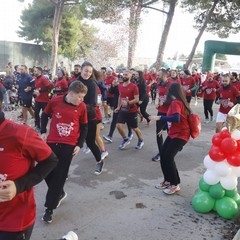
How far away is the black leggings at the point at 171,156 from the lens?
432 centimetres

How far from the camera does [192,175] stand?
541 centimetres

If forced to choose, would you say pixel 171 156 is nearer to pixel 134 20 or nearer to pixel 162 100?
pixel 162 100

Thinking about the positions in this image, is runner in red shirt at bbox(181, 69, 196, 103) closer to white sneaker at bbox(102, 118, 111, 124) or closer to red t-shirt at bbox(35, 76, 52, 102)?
white sneaker at bbox(102, 118, 111, 124)

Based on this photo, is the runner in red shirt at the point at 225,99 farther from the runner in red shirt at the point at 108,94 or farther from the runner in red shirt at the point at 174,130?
the runner in red shirt at the point at 108,94

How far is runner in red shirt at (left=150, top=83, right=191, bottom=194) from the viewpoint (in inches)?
Answer: 164

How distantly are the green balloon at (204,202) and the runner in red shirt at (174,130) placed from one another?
22.0 inches

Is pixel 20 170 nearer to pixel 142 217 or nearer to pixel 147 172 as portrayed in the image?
pixel 142 217

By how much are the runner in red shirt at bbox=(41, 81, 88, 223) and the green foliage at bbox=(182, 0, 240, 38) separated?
20627 millimetres

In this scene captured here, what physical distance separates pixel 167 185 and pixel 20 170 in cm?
316

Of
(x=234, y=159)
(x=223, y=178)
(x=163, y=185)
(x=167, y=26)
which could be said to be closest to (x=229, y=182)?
(x=223, y=178)

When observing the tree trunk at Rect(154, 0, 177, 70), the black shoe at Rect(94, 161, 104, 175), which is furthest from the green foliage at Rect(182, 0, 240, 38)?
the black shoe at Rect(94, 161, 104, 175)

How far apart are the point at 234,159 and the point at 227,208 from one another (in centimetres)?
61

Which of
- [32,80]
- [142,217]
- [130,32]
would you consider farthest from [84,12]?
[142,217]

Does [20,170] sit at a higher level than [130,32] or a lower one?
lower
